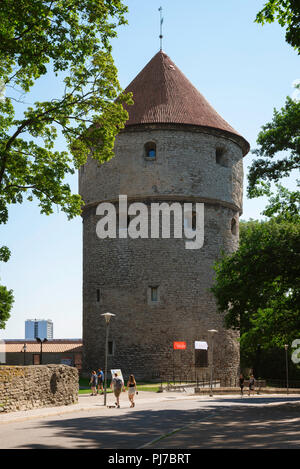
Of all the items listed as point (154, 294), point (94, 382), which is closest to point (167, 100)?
point (154, 294)

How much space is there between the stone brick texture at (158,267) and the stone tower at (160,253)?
0.20 feet

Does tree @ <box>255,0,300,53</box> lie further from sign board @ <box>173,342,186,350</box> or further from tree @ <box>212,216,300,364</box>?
sign board @ <box>173,342,186,350</box>

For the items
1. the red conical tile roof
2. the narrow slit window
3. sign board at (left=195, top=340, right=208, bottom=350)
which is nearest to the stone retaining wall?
the narrow slit window

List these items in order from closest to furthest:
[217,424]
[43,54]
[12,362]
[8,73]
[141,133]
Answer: [217,424]
[43,54]
[8,73]
[141,133]
[12,362]

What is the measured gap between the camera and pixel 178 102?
131 feet

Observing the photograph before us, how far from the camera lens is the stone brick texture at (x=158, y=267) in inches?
1423

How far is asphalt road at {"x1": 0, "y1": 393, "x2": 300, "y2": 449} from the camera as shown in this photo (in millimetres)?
9930

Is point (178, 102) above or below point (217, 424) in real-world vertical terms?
above

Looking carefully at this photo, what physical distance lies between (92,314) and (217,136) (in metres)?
14.0

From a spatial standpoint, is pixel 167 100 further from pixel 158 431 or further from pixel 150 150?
pixel 158 431

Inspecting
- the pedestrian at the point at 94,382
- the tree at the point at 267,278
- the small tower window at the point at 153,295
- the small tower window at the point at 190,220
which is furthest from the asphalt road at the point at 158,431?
the small tower window at the point at 190,220

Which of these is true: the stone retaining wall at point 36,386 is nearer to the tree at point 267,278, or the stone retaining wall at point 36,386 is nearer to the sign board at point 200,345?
the tree at point 267,278
